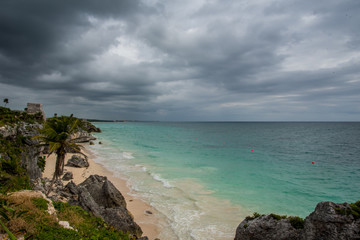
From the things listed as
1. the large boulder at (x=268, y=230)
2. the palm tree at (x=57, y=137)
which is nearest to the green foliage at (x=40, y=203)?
the palm tree at (x=57, y=137)

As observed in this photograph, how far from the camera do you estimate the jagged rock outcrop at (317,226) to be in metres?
8.77

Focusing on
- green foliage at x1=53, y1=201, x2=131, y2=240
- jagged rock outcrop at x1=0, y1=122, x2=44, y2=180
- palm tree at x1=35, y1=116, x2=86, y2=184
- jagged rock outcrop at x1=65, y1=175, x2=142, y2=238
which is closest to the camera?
green foliage at x1=53, y1=201, x2=131, y2=240

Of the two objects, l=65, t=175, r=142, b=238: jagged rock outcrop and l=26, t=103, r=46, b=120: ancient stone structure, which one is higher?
l=26, t=103, r=46, b=120: ancient stone structure

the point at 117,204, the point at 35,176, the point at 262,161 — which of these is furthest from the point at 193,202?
the point at 262,161

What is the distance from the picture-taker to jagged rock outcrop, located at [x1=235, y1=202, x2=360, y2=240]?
28.8 ft

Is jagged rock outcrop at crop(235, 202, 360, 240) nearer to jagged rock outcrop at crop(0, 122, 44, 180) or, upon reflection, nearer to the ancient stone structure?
jagged rock outcrop at crop(0, 122, 44, 180)

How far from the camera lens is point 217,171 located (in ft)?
Result: 113

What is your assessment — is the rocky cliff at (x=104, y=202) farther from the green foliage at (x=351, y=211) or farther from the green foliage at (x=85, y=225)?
the green foliage at (x=351, y=211)

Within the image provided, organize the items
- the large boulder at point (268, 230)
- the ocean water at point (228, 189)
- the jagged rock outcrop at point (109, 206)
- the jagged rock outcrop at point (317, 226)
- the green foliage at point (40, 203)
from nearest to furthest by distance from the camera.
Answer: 1. the green foliage at point (40, 203)
2. the jagged rock outcrop at point (317, 226)
3. the large boulder at point (268, 230)
4. the jagged rock outcrop at point (109, 206)
5. the ocean water at point (228, 189)

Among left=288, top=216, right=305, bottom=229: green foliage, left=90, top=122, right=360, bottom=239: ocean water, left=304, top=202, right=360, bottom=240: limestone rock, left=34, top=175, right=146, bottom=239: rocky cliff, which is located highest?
left=304, top=202, right=360, bottom=240: limestone rock

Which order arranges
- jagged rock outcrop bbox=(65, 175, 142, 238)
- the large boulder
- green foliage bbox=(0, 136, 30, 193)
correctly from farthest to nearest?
green foliage bbox=(0, 136, 30, 193)
jagged rock outcrop bbox=(65, 175, 142, 238)
the large boulder

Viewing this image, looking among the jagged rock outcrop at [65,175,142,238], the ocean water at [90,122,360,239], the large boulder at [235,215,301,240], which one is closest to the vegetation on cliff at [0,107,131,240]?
the jagged rock outcrop at [65,175,142,238]

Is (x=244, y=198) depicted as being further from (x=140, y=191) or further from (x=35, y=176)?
(x=35, y=176)

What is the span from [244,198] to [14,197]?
20.5 metres
